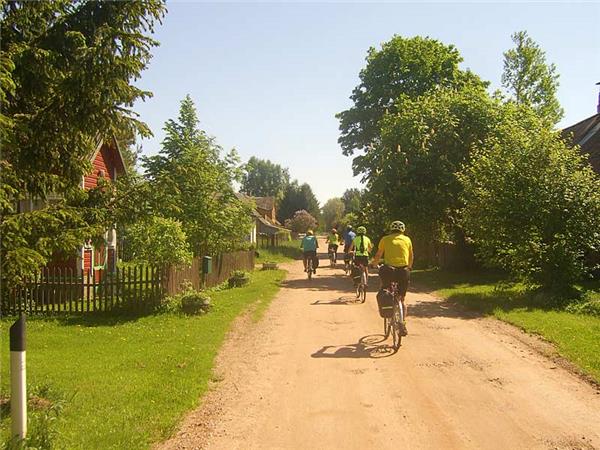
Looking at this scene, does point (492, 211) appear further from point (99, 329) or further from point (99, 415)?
point (99, 415)

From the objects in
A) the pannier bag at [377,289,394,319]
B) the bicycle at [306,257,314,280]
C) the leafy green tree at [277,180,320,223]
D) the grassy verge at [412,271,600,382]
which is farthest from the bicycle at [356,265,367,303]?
the leafy green tree at [277,180,320,223]

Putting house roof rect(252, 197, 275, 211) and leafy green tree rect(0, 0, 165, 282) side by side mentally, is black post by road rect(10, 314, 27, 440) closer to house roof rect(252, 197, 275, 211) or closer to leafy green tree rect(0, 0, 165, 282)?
leafy green tree rect(0, 0, 165, 282)

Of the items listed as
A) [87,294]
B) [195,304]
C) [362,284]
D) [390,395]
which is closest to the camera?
[390,395]

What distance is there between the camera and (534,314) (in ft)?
40.0

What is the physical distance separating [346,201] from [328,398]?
12110 cm

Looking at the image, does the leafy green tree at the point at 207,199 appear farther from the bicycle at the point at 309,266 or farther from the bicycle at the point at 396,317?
the bicycle at the point at 396,317

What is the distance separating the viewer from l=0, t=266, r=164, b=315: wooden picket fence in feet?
45.6

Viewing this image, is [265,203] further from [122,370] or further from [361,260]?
[122,370]

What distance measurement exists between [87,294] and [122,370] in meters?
6.87

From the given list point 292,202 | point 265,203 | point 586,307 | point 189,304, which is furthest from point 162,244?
point 292,202

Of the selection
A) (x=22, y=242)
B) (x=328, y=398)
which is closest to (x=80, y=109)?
(x=22, y=242)

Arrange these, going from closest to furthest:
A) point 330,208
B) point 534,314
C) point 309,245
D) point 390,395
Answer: point 390,395
point 534,314
point 309,245
point 330,208

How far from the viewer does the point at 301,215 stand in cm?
9675

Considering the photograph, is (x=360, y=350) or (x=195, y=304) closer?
(x=360, y=350)
